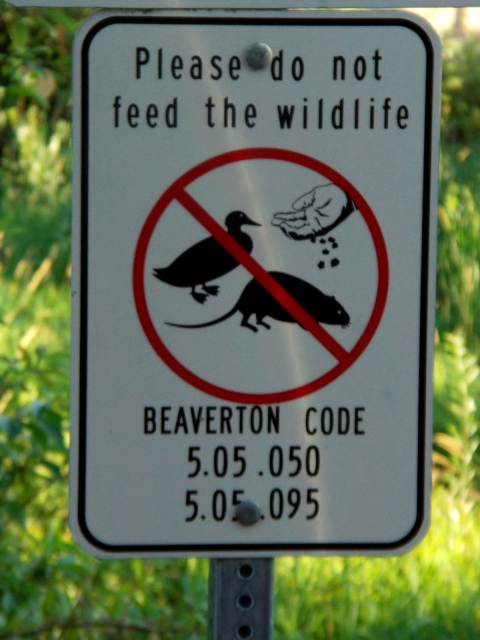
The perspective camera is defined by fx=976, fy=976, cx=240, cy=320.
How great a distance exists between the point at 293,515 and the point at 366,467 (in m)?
0.11

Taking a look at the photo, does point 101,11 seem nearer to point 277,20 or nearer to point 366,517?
point 277,20

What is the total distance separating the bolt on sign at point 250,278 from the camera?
1.23 meters

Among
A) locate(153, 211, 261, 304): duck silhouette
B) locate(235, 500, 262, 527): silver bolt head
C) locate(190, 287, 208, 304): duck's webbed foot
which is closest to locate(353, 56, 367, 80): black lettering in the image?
locate(153, 211, 261, 304): duck silhouette

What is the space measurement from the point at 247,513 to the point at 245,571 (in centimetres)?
8

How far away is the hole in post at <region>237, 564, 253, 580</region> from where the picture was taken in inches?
50.2

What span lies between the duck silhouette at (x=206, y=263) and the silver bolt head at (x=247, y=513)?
0.27m

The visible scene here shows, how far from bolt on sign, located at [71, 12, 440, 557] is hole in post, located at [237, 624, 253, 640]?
0.11m

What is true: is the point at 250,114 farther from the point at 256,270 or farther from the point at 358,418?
the point at 358,418

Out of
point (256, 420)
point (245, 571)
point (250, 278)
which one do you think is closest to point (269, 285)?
point (250, 278)

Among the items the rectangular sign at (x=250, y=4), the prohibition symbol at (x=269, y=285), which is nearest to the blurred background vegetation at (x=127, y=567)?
the rectangular sign at (x=250, y=4)

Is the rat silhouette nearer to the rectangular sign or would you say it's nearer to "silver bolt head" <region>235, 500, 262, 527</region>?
"silver bolt head" <region>235, 500, 262, 527</region>

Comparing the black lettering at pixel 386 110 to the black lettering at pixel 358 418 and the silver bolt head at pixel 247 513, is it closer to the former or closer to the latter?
the black lettering at pixel 358 418

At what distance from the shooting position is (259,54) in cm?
122

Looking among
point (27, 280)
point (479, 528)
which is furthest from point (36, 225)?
point (479, 528)
